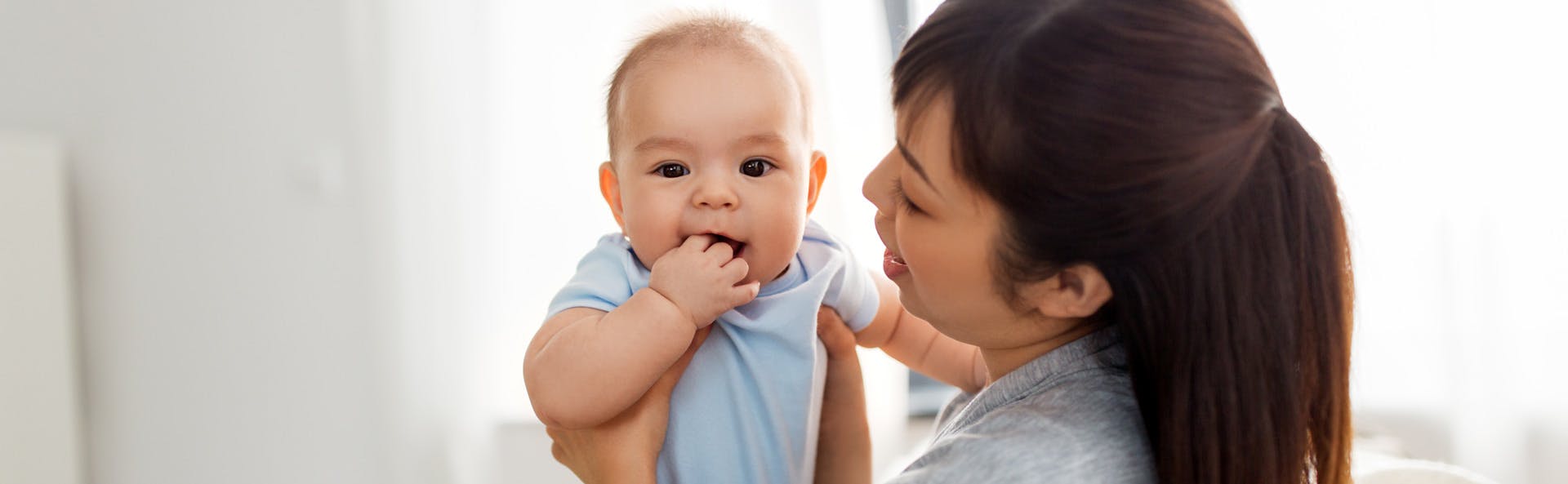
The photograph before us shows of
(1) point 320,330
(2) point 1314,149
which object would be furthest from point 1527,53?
(1) point 320,330

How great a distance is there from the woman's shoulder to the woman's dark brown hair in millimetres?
23

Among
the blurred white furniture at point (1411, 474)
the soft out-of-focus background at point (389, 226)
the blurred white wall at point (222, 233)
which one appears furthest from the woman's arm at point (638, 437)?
the blurred white wall at point (222, 233)

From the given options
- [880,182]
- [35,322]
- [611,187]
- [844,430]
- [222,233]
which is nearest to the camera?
[880,182]

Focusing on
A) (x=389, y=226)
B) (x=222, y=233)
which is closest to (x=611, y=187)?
(x=389, y=226)

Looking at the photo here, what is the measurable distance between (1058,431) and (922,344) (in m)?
0.54

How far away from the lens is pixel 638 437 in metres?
1.11

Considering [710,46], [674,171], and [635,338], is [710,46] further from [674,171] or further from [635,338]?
[635,338]

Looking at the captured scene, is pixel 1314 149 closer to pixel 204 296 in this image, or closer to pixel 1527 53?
pixel 1527 53

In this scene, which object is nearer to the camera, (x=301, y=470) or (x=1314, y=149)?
(x=1314, y=149)

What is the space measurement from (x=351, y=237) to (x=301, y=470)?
0.52 meters

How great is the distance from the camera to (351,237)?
2.38 m

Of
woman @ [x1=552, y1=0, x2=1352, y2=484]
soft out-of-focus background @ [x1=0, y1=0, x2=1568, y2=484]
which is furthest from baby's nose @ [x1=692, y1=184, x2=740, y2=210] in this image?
soft out-of-focus background @ [x1=0, y1=0, x2=1568, y2=484]

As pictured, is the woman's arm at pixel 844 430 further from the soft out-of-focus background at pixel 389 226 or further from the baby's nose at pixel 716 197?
the soft out-of-focus background at pixel 389 226

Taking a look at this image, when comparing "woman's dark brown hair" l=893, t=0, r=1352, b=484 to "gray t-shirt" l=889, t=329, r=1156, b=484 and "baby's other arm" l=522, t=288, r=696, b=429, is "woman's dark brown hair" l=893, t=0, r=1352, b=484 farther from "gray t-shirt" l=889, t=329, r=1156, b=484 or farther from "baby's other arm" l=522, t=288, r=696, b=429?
"baby's other arm" l=522, t=288, r=696, b=429
